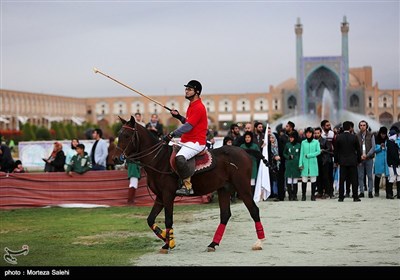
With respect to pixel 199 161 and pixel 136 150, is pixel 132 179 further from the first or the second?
pixel 199 161

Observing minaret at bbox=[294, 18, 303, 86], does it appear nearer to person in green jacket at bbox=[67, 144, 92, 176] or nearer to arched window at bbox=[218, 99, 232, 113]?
arched window at bbox=[218, 99, 232, 113]

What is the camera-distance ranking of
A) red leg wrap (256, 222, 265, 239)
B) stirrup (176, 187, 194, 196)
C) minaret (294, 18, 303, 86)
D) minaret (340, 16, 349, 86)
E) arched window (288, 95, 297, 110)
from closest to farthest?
red leg wrap (256, 222, 265, 239)
stirrup (176, 187, 194, 196)
minaret (294, 18, 303, 86)
minaret (340, 16, 349, 86)
arched window (288, 95, 297, 110)

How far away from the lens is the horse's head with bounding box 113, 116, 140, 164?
9008 millimetres

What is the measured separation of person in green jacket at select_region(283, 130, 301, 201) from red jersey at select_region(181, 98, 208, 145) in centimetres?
630

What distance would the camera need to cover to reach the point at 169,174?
8.89 m

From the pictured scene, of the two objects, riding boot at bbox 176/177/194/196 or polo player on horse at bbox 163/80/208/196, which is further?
riding boot at bbox 176/177/194/196

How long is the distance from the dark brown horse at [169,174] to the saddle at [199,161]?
0.08 metres

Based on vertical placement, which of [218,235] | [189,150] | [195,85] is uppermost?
[195,85]

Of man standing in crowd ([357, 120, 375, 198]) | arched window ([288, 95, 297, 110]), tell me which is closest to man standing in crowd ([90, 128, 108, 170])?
man standing in crowd ([357, 120, 375, 198])

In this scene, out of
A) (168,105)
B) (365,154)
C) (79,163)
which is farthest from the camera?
(168,105)

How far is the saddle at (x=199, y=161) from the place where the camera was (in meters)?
8.84

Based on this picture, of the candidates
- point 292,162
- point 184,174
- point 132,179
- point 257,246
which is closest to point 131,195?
point 132,179

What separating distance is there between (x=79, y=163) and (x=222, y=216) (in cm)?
711

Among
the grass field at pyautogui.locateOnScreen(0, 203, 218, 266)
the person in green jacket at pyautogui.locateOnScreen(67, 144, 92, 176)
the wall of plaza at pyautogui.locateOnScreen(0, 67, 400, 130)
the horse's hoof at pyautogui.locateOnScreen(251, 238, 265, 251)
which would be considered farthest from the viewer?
the wall of plaza at pyautogui.locateOnScreen(0, 67, 400, 130)
